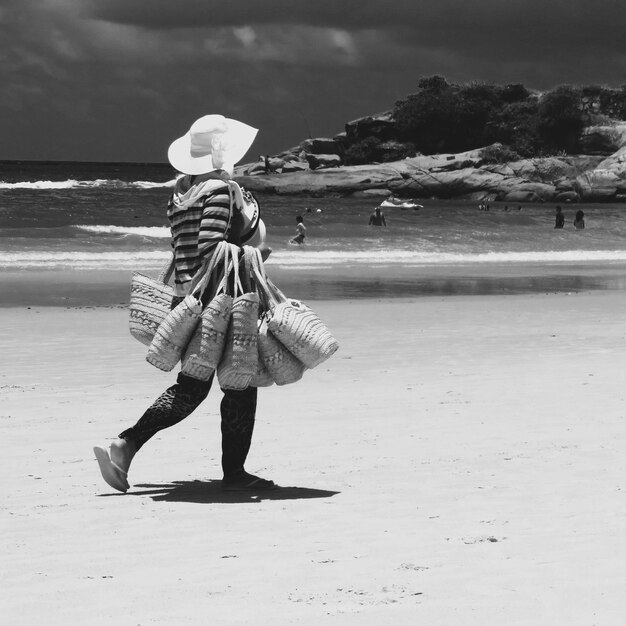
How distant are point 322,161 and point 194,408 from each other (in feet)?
350

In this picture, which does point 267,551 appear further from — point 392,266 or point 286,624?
point 392,266

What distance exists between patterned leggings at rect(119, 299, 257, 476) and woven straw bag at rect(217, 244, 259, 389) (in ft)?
0.53

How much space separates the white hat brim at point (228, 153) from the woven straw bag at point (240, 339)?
16.4 inches

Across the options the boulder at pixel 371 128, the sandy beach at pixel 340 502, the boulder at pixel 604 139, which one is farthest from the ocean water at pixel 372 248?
the boulder at pixel 371 128

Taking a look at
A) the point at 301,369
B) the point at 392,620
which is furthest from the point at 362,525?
the point at 392,620

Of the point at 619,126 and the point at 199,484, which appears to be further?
the point at 619,126

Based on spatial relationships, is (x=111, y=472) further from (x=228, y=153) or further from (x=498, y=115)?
(x=498, y=115)

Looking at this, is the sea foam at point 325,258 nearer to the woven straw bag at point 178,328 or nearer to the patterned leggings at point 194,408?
the patterned leggings at point 194,408

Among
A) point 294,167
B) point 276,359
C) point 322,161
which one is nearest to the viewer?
point 276,359

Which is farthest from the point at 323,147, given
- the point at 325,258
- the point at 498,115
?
the point at 325,258

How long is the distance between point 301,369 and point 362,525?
890mm

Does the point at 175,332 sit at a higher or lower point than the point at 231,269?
lower

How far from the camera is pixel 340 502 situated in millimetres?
5086

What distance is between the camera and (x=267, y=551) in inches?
169
